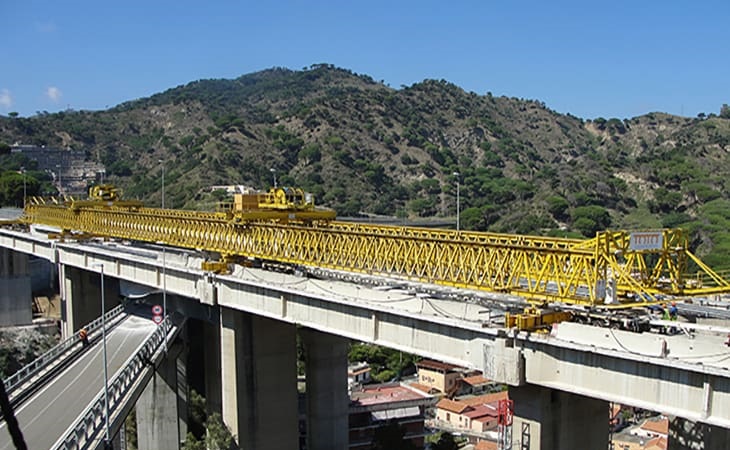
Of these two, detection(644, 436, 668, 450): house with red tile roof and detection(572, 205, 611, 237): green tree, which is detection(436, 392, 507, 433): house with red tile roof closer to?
detection(644, 436, 668, 450): house with red tile roof

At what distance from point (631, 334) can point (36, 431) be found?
2032 centimetres

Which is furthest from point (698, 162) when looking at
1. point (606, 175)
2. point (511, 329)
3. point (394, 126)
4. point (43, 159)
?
point (43, 159)

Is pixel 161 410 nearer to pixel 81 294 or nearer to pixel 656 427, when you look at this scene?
pixel 81 294

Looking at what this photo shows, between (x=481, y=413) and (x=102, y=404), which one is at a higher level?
(x=102, y=404)

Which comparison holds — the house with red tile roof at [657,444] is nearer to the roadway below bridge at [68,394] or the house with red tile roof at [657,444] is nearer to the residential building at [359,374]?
the residential building at [359,374]

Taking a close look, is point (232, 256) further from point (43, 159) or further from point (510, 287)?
point (43, 159)

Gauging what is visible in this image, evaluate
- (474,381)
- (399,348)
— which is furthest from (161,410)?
(474,381)

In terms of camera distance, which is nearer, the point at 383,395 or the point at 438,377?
the point at 383,395

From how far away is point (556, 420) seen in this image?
2059 centimetres

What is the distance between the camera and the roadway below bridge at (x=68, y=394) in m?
24.9

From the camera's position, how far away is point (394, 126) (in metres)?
193

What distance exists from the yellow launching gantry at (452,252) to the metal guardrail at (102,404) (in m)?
5.20

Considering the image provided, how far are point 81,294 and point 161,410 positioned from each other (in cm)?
1885

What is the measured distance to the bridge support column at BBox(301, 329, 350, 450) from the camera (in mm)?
37406
